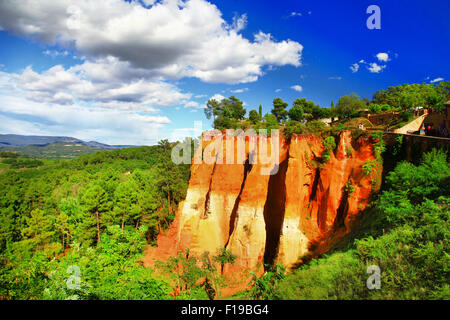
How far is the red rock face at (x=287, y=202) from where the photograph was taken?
14430mm

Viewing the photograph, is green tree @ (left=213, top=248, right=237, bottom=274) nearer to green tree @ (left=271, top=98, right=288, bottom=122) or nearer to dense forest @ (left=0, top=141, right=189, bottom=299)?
dense forest @ (left=0, top=141, right=189, bottom=299)

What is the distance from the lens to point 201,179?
23.8 metres

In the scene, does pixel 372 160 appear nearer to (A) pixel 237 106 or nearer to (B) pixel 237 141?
(B) pixel 237 141

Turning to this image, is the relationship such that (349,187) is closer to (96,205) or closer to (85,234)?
(96,205)

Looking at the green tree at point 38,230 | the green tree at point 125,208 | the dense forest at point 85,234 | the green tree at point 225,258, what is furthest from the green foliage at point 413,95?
the green tree at point 38,230

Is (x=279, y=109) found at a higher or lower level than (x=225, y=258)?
higher

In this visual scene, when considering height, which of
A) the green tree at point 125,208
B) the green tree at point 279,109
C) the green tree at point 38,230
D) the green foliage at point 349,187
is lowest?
the green tree at point 38,230

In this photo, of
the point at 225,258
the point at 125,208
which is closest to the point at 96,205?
the point at 125,208

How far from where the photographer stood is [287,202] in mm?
15266

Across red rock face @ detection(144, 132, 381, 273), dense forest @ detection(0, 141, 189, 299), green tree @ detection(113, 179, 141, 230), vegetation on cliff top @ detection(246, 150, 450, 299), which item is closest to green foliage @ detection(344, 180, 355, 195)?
red rock face @ detection(144, 132, 381, 273)

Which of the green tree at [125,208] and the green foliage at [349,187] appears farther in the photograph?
the green tree at [125,208]

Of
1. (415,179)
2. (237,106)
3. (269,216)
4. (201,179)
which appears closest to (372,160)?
(415,179)

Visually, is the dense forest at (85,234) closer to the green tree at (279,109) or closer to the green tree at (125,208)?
the green tree at (125,208)
